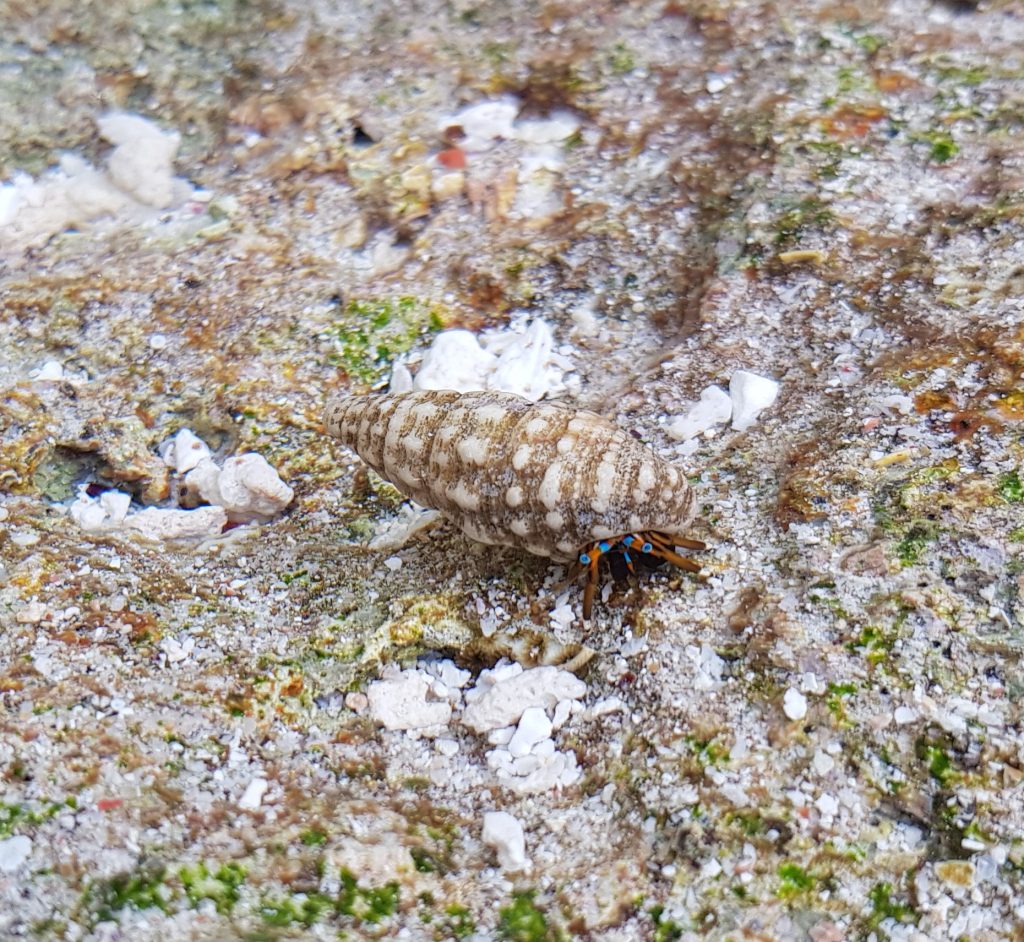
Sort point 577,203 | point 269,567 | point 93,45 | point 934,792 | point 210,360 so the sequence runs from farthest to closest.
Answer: point 93,45, point 577,203, point 210,360, point 269,567, point 934,792

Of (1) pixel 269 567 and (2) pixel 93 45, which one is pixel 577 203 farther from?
(2) pixel 93 45

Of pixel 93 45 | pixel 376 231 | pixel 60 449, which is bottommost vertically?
pixel 60 449

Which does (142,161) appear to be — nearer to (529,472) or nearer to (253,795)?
(529,472)

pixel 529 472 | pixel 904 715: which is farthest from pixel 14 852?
pixel 904 715

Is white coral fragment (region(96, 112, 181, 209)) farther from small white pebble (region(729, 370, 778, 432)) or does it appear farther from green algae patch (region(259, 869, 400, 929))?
green algae patch (region(259, 869, 400, 929))

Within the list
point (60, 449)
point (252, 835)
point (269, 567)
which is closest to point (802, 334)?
point (269, 567)
